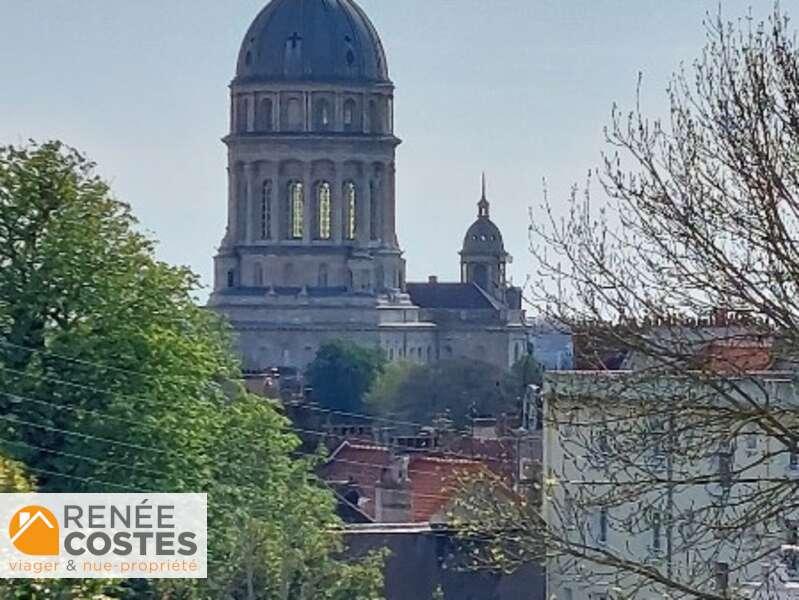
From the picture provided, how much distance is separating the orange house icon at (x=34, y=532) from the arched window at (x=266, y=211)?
122 m

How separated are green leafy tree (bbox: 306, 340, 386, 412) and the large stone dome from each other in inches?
660

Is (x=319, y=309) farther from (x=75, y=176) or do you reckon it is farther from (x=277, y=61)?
(x=75, y=176)

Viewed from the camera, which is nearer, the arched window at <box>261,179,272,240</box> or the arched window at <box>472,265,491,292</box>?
the arched window at <box>261,179,272,240</box>

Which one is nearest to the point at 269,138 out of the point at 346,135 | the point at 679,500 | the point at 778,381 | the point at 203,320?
the point at 346,135

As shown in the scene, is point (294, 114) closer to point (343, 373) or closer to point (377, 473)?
point (343, 373)

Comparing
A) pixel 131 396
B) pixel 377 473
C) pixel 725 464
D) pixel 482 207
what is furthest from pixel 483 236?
pixel 725 464

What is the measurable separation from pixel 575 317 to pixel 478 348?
455 feet

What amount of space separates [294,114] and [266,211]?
447 cm

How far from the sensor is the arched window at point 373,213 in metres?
143

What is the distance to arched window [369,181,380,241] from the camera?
143 metres

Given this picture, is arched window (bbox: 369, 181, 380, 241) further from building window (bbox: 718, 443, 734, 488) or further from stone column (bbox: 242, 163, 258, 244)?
building window (bbox: 718, 443, 734, 488)

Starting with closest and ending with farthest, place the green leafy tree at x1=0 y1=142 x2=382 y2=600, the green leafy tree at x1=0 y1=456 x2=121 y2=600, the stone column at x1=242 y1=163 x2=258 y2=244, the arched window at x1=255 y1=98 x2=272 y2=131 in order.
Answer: the green leafy tree at x1=0 y1=456 x2=121 y2=600 → the green leafy tree at x1=0 y1=142 x2=382 y2=600 → the stone column at x1=242 y1=163 x2=258 y2=244 → the arched window at x1=255 y1=98 x2=272 y2=131

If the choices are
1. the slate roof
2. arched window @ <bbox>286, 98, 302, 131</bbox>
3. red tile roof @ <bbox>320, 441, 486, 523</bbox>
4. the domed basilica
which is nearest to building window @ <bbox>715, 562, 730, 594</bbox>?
red tile roof @ <bbox>320, 441, 486, 523</bbox>

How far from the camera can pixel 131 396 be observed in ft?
97.3
